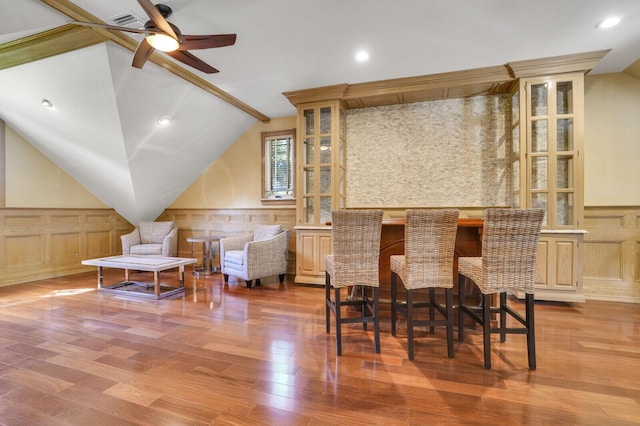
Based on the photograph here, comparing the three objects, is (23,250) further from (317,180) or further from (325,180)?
(325,180)

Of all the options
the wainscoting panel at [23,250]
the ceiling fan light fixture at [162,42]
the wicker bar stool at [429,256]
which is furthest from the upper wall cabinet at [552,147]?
the wainscoting panel at [23,250]

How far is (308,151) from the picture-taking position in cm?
449

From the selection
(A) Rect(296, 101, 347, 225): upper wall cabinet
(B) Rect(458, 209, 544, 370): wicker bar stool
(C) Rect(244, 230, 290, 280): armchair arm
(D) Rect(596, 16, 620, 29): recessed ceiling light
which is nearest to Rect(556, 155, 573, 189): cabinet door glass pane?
(D) Rect(596, 16, 620, 29): recessed ceiling light

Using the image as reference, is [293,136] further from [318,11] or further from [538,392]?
[538,392]

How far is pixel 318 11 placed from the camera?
8.42ft

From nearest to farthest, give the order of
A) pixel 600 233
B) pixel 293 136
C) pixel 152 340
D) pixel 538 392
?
pixel 538 392
pixel 152 340
pixel 600 233
pixel 293 136

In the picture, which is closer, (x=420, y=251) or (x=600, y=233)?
(x=420, y=251)

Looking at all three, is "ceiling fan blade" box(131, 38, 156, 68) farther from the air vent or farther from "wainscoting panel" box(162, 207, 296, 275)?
"wainscoting panel" box(162, 207, 296, 275)

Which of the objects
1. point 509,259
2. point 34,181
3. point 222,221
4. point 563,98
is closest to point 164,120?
point 222,221

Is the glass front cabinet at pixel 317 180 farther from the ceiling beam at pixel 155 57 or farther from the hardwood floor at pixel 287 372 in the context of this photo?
the hardwood floor at pixel 287 372

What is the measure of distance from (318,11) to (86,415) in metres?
3.25

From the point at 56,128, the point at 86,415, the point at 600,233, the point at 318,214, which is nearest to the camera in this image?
the point at 86,415

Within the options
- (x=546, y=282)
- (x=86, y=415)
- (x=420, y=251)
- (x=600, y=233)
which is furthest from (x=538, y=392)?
(x=600, y=233)

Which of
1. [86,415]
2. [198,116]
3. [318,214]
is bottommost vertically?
[86,415]
